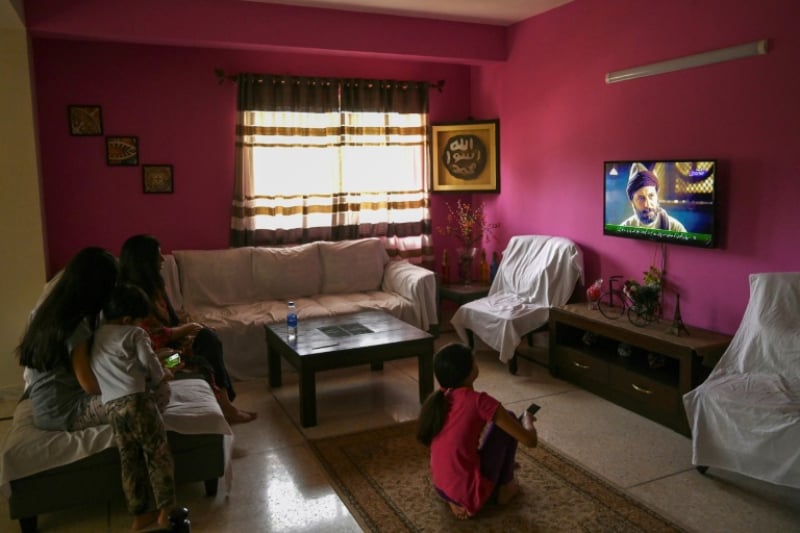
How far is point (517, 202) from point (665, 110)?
1697 mm

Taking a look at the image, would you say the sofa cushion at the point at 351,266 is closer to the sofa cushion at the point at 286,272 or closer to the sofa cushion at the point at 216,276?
the sofa cushion at the point at 286,272

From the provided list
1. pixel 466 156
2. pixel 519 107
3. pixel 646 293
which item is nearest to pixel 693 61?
pixel 646 293

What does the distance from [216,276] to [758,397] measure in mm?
3696

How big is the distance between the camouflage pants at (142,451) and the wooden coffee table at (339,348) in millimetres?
1147

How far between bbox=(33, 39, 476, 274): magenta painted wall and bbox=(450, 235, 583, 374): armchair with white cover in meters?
2.18

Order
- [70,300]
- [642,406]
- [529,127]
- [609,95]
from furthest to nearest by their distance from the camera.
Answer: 1. [529,127]
2. [609,95]
3. [642,406]
4. [70,300]

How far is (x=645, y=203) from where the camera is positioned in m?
4.16

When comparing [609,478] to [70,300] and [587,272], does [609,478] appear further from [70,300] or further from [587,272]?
[70,300]

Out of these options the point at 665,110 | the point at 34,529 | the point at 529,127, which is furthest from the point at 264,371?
A: the point at 665,110

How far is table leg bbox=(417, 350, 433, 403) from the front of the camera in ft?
13.2

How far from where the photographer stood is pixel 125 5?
4.21 metres

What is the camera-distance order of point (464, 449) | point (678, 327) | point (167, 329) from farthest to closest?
1. point (678, 327)
2. point (167, 329)
3. point (464, 449)

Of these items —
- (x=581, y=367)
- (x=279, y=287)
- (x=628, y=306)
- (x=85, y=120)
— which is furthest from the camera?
(x=279, y=287)

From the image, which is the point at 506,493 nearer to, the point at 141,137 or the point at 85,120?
the point at 141,137
